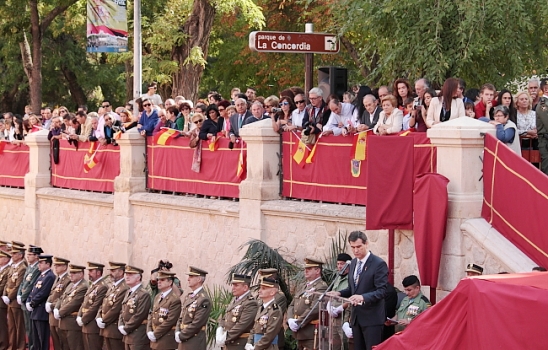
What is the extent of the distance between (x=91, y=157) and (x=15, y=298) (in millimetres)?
3971

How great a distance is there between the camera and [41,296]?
17.9m

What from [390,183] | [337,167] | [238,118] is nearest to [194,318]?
[337,167]

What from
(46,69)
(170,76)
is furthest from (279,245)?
(46,69)

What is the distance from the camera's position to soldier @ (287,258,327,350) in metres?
13.4

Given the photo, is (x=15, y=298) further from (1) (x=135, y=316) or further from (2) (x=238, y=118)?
(2) (x=238, y=118)

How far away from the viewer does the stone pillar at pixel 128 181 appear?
20.4 meters

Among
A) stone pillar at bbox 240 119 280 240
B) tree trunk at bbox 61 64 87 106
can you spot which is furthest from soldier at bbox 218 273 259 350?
tree trunk at bbox 61 64 87 106

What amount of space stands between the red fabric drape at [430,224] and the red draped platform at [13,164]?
46.7ft

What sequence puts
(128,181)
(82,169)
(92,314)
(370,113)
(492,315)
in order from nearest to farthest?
(492,315) → (370,113) → (92,314) → (128,181) → (82,169)

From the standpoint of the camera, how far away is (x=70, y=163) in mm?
23469

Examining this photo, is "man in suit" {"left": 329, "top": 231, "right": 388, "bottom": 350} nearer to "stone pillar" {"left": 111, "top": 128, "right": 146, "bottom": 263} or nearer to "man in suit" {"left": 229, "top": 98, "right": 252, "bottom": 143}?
"man in suit" {"left": 229, "top": 98, "right": 252, "bottom": 143}

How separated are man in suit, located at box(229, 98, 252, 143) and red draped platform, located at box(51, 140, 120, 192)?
4277 millimetres

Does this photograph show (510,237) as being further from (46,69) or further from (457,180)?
(46,69)

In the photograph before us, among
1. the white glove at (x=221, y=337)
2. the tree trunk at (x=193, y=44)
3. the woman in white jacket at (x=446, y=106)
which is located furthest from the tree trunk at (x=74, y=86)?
the woman in white jacket at (x=446, y=106)
